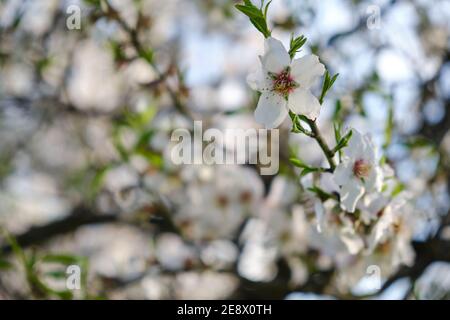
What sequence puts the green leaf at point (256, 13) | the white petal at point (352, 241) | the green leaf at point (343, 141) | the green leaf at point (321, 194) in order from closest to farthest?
→ the green leaf at point (256, 13) → the green leaf at point (343, 141) → the green leaf at point (321, 194) → the white petal at point (352, 241)

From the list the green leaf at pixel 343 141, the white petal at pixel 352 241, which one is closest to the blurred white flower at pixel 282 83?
the green leaf at pixel 343 141

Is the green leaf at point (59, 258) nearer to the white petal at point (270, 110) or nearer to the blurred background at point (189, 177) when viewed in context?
the blurred background at point (189, 177)

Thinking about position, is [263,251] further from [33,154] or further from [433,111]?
[33,154]

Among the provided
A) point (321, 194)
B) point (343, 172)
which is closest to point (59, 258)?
point (321, 194)

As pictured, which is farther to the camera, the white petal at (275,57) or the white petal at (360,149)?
the white petal at (360,149)

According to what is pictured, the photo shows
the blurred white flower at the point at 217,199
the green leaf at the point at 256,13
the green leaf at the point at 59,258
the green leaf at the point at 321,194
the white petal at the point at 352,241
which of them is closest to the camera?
the green leaf at the point at 256,13

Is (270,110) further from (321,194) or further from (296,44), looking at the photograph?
(321,194)

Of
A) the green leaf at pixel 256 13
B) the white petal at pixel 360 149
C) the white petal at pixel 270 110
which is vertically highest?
the green leaf at pixel 256 13
